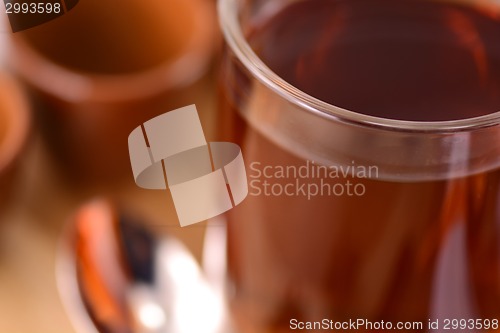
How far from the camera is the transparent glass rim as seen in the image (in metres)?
0.28

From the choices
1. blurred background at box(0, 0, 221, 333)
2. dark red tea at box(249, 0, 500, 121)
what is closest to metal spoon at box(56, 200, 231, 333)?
blurred background at box(0, 0, 221, 333)

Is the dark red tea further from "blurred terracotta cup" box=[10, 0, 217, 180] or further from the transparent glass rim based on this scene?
"blurred terracotta cup" box=[10, 0, 217, 180]

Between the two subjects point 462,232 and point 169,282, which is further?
point 169,282

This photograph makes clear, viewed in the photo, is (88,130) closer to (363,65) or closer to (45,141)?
(45,141)

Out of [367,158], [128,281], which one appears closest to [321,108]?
[367,158]

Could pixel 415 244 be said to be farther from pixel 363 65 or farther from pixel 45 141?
pixel 45 141

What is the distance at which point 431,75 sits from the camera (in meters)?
0.33

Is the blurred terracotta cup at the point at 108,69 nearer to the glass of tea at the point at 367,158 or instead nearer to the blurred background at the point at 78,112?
the blurred background at the point at 78,112

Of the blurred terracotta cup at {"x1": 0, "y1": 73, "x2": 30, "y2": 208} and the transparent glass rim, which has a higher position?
the transparent glass rim

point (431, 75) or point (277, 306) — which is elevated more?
point (431, 75)

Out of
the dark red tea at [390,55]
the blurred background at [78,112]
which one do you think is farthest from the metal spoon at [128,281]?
the dark red tea at [390,55]

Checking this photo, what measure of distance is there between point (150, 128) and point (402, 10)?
144 millimetres

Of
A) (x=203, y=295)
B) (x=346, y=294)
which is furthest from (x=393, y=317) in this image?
(x=203, y=295)

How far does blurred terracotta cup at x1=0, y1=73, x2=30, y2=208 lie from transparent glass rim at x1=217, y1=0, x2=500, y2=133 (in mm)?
199
